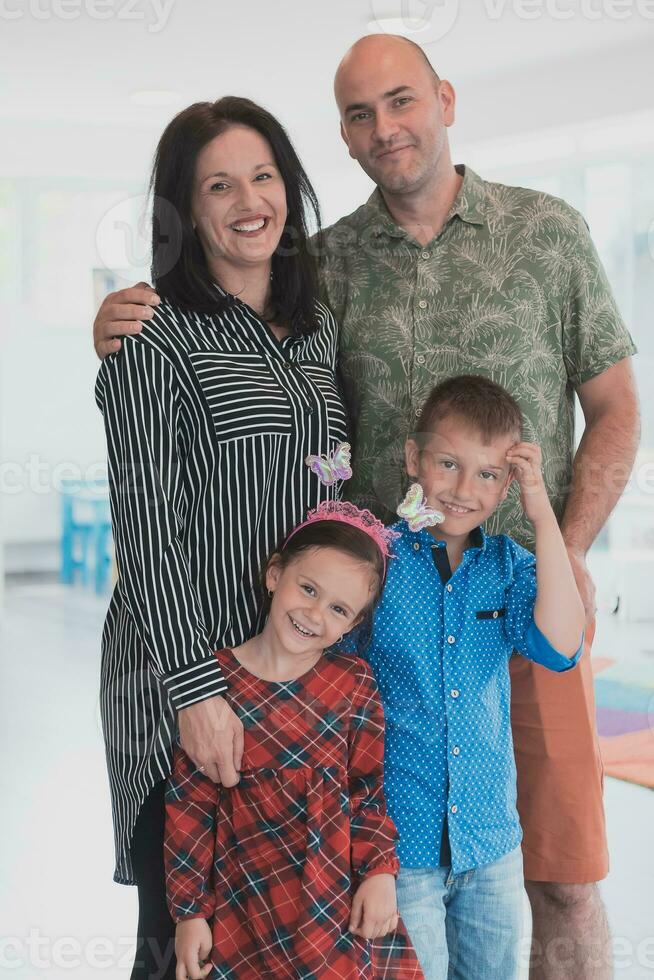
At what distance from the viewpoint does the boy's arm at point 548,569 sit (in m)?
1.50

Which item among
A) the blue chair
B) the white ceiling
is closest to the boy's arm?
the white ceiling

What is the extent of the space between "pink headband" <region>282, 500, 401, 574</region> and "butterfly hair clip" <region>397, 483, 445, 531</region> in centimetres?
4

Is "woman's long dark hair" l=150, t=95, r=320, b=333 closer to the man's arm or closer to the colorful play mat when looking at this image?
the man's arm

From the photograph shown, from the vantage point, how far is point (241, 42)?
5148 millimetres

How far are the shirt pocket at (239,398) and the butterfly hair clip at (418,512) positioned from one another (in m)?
0.19

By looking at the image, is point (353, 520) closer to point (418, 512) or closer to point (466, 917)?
point (418, 512)

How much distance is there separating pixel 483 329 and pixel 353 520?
1.57 feet

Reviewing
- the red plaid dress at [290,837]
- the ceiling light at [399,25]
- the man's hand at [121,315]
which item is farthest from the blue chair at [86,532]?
the red plaid dress at [290,837]

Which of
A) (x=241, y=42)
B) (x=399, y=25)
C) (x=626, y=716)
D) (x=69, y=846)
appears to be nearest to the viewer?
(x=69, y=846)

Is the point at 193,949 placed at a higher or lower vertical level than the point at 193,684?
lower

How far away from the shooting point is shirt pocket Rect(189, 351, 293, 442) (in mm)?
1501

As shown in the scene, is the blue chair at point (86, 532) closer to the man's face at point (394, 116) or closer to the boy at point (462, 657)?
the man's face at point (394, 116)

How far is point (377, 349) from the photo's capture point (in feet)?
6.01

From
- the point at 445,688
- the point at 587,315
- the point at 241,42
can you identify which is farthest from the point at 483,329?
the point at 241,42
